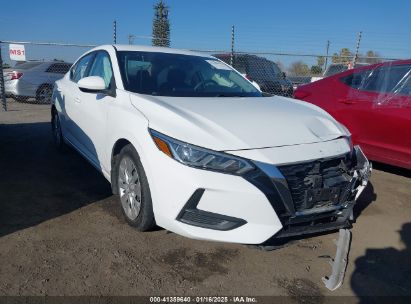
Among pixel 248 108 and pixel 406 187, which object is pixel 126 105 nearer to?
pixel 248 108

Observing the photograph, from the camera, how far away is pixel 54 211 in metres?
3.64

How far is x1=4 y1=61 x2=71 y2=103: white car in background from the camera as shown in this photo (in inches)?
432

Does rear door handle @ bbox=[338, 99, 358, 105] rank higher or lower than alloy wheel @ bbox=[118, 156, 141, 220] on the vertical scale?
higher

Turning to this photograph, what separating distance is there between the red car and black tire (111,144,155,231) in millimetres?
3201

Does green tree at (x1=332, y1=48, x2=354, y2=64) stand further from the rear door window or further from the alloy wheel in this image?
the alloy wheel

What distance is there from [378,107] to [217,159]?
3.10 metres

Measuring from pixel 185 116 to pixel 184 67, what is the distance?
51.1 inches

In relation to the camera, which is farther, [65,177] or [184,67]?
[65,177]

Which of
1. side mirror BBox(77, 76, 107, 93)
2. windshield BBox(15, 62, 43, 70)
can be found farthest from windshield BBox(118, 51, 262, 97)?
windshield BBox(15, 62, 43, 70)

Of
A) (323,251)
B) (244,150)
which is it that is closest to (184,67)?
(244,150)

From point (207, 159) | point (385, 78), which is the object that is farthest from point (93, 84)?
point (385, 78)

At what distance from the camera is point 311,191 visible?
2732 mm

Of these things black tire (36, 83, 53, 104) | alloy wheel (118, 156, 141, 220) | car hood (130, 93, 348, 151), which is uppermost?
car hood (130, 93, 348, 151)

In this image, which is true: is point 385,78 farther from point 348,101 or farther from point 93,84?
point 93,84
